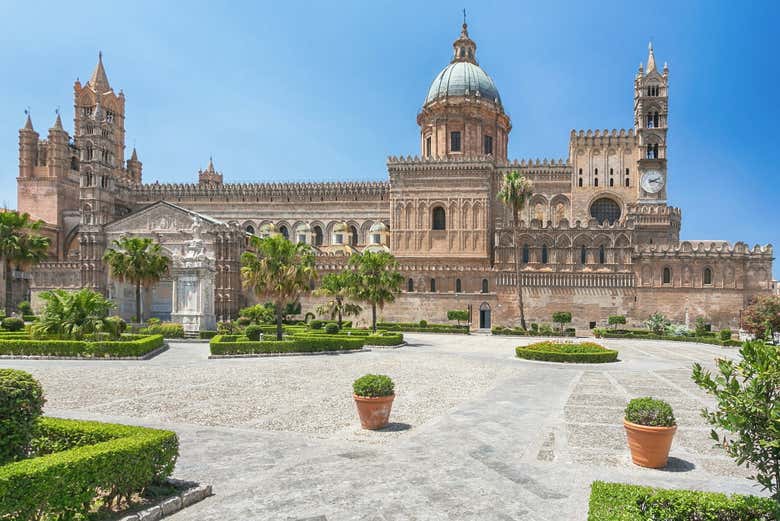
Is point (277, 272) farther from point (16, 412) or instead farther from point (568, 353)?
point (16, 412)

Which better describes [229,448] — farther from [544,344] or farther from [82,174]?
[82,174]

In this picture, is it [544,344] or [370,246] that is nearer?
[544,344]

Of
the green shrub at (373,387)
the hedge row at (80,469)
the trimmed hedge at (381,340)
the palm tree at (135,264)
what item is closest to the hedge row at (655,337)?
the trimmed hedge at (381,340)

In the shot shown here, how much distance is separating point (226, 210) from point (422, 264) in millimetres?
26540

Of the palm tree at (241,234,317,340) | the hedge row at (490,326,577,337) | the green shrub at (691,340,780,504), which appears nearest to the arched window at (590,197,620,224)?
the hedge row at (490,326,577,337)

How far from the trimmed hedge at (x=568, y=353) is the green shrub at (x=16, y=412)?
21541 mm

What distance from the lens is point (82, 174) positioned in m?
61.1

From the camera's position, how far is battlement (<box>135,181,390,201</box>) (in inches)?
2534

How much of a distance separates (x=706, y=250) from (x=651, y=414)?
45.5 meters

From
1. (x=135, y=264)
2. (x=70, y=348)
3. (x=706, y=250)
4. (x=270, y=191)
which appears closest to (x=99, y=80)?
(x=270, y=191)

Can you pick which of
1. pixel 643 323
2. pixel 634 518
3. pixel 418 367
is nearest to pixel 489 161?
pixel 643 323

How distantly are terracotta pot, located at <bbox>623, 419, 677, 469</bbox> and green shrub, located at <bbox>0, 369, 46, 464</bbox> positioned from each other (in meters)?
9.25

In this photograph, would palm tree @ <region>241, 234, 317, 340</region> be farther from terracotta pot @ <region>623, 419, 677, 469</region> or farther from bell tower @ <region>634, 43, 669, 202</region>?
bell tower @ <region>634, 43, 669, 202</region>

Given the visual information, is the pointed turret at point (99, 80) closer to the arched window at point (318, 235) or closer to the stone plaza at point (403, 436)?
the arched window at point (318, 235)
